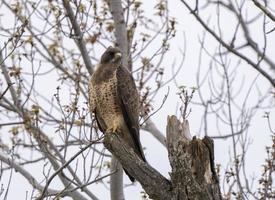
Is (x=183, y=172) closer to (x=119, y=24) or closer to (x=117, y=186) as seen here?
(x=117, y=186)

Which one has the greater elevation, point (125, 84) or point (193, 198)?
point (125, 84)

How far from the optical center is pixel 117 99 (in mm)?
6988

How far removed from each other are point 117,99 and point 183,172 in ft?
6.06

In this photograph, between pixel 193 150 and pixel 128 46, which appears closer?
pixel 193 150

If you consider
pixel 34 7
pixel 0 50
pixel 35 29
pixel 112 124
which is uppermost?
pixel 35 29

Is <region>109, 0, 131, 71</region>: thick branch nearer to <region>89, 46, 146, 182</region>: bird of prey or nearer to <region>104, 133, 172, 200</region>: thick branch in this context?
<region>89, 46, 146, 182</region>: bird of prey

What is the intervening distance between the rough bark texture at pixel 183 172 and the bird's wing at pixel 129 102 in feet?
4.91

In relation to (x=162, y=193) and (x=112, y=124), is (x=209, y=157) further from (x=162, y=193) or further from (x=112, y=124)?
(x=112, y=124)

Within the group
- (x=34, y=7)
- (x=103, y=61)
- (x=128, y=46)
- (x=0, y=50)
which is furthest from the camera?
(x=128, y=46)

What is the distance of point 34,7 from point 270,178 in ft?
10.7

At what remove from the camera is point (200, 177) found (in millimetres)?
5352

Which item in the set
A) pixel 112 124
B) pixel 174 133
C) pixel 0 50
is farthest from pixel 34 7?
pixel 174 133

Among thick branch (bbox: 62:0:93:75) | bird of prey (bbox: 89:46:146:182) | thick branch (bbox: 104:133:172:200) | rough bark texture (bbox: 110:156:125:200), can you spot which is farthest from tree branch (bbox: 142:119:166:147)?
thick branch (bbox: 104:133:172:200)

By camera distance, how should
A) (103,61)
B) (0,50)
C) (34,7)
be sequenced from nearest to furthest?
(0,50) < (103,61) < (34,7)
